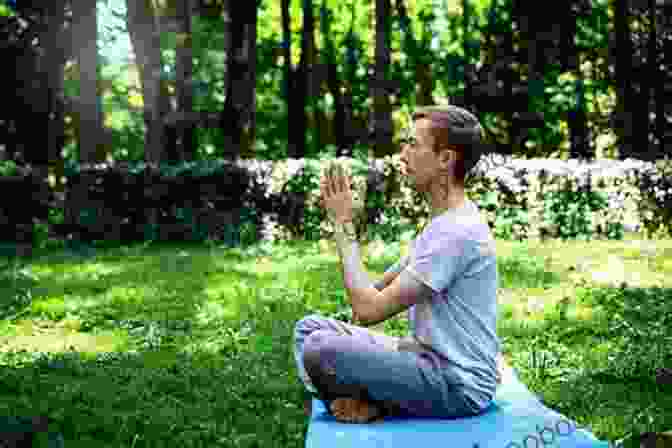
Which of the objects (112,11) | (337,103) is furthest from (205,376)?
(337,103)

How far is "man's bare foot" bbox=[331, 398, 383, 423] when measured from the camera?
474cm

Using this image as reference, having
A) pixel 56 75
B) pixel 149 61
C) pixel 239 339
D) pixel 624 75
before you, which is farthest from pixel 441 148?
pixel 56 75

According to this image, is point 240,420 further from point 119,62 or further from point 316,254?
point 119,62

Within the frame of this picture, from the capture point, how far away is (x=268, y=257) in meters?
13.5

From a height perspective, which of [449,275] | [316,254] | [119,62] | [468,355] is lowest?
[316,254]

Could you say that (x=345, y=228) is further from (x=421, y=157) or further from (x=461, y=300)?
(x=461, y=300)

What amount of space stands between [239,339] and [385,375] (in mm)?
3659

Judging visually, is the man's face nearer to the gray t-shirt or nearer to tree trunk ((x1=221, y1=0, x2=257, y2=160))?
the gray t-shirt

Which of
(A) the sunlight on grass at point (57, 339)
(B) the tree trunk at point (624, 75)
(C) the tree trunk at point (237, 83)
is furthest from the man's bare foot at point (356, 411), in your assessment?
(B) the tree trunk at point (624, 75)

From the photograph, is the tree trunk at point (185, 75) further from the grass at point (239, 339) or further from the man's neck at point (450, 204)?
the man's neck at point (450, 204)

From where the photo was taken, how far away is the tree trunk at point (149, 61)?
2022 cm

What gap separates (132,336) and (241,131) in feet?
43.5

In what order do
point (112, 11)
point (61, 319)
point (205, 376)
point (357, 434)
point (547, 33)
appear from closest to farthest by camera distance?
point (357, 434)
point (205, 376)
point (61, 319)
point (112, 11)
point (547, 33)

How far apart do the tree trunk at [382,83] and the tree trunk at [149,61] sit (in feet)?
16.9
